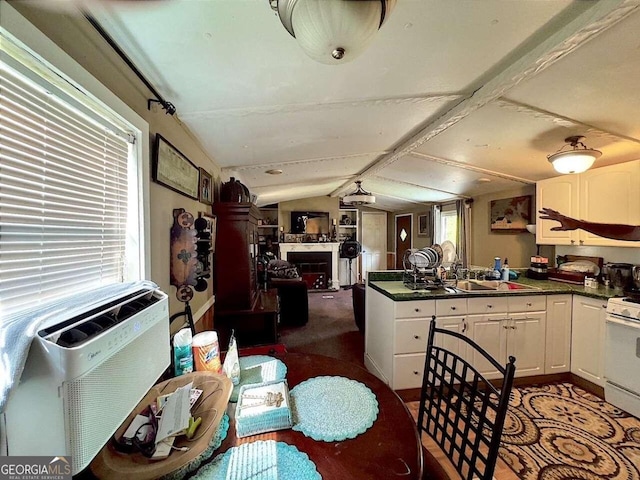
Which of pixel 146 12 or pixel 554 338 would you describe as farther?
pixel 554 338

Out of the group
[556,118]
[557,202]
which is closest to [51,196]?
[556,118]

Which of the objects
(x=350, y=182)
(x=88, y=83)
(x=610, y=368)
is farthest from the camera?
(x=350, y=182)

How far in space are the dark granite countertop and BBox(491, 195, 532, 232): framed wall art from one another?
1.38 m

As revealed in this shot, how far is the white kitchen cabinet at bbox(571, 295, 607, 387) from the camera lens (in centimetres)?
231

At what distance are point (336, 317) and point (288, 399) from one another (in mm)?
3711

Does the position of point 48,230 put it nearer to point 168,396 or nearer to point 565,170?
point 168,396

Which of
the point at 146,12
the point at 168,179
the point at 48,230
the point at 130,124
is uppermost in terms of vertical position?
the point at 146,12

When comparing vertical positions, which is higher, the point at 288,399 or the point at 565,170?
the point at 565,170

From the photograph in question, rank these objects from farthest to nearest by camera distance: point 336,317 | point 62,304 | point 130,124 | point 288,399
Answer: point 336,317 → point 130,124 → point 288,399 → point 62,304

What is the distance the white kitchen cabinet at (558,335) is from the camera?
251cm

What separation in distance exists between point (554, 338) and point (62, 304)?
349cm

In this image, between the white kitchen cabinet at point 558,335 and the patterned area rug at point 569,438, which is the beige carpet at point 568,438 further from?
the white kitchen cabinet at point 558,335

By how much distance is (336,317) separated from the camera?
462cm

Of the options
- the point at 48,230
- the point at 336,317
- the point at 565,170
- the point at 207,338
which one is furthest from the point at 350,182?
the point at 48,230
